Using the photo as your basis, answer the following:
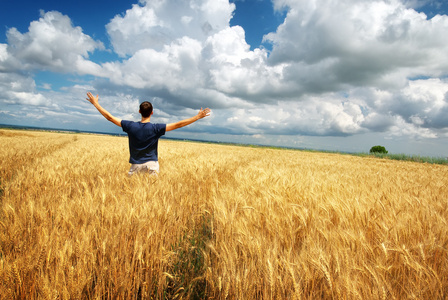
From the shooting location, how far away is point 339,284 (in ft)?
3.44

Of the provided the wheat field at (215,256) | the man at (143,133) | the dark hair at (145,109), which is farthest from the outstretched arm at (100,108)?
the wheat field at (215,256)

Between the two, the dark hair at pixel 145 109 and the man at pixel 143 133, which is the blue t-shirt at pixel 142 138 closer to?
the man at pixel 143 133

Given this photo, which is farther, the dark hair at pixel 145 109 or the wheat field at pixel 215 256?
the dark hair at pixel 145 109

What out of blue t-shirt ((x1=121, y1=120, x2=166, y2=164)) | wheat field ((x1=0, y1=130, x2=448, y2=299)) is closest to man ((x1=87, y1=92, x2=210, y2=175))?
blue t-shirt ((x1=121, y1=120, x2=166, y2=164))

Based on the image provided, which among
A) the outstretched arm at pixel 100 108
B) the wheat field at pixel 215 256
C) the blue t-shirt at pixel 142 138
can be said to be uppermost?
the outstretched arm at pixel 100 108

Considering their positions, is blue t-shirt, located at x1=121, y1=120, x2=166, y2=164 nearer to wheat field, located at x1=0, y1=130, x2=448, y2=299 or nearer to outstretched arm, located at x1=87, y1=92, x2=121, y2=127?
outstretched arm, located at x1=87, y1=92, x2=121, y2=127

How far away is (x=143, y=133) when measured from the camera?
405 centimetres

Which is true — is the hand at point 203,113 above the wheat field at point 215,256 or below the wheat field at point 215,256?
above

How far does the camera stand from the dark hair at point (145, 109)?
4.04m

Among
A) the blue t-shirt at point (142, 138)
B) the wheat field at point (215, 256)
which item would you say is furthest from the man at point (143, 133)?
the wheat field at point (215, 256)

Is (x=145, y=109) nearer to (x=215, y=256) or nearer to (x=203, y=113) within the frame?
(x=203, y=113)

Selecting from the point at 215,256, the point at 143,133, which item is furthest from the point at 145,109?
the point at 215,256

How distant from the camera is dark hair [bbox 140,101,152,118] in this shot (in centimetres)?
404

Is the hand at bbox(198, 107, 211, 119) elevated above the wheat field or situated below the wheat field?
above
